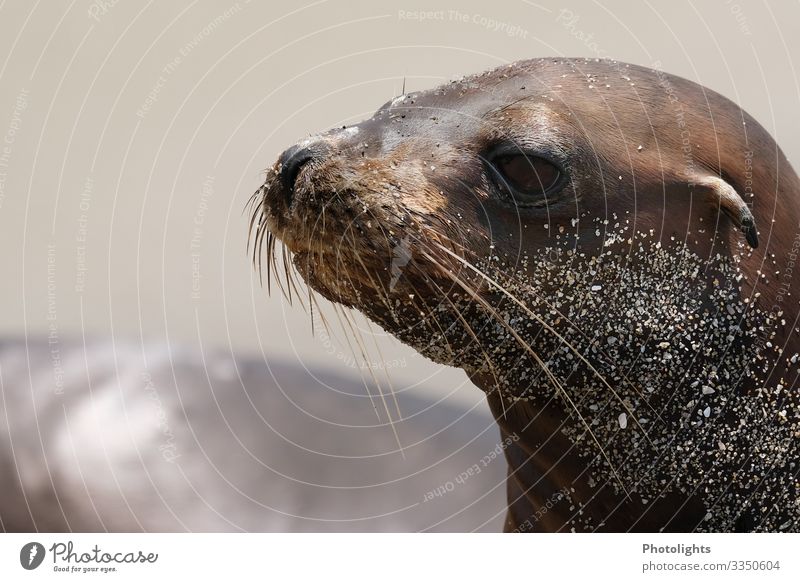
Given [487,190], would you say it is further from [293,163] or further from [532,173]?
[293,163]

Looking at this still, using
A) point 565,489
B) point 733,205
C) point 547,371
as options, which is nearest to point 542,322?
point 547,371

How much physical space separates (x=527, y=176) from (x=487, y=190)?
0.36 ft

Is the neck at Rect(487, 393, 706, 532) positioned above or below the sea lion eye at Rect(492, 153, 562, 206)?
below

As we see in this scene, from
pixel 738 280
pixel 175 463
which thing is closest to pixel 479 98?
pixel 738 280

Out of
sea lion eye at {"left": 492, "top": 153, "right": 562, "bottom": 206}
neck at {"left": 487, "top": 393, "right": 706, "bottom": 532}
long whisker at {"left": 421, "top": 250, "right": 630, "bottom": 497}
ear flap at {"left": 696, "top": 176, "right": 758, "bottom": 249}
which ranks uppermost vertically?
sea lion eye at {"left": 492, "top": 153, "right": 562, "bottom": 206}

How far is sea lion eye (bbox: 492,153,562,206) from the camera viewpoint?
2559mm

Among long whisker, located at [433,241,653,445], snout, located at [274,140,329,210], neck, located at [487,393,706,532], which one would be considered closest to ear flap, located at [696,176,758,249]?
long whisker, located at [433,241,653,445]

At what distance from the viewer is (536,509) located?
3.14 m

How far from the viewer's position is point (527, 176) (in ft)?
8.39

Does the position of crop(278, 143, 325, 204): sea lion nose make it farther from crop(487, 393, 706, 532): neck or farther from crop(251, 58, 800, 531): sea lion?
crop(487, 393, 706, 532): neck

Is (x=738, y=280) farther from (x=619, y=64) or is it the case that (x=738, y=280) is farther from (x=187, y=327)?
(x=187, y=327)

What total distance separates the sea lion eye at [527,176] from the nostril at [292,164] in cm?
48

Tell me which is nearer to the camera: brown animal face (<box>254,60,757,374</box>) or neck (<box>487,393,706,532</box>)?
brown animal face (<box>254,60,757,374</box>)

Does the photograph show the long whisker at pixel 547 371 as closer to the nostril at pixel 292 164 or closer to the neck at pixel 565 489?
the neck at pixel 565 489
